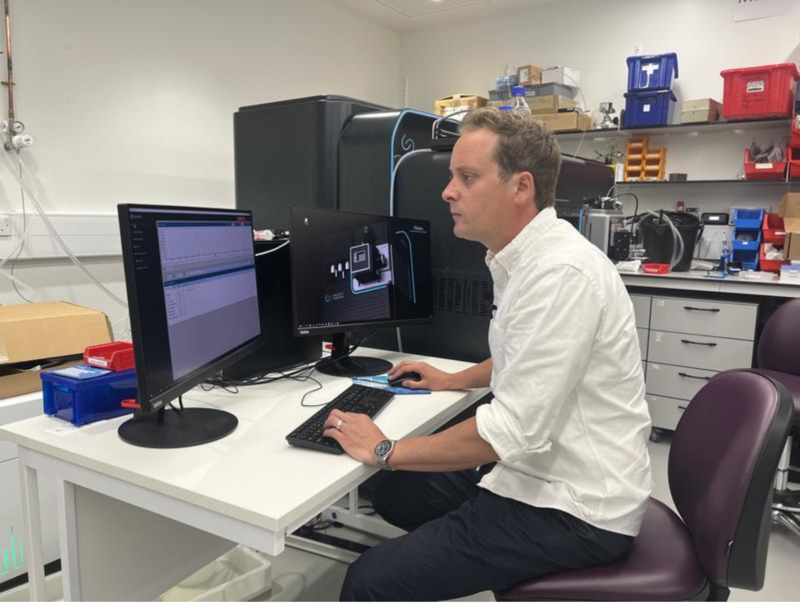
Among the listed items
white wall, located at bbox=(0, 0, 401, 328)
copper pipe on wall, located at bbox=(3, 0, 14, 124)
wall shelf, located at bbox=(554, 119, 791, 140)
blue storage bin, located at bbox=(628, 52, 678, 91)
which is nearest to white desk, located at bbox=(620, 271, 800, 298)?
wall shelf, located at bbox=(554, 119, 791, 140)

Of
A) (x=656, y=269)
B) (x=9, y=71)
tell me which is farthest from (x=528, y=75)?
(x=9, y=71)

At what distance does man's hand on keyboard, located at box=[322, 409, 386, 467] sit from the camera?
3.68 ft

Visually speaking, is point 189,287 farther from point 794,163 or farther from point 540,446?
point 794,163

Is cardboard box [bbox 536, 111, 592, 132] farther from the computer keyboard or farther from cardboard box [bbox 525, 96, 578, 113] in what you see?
the computer keyboard

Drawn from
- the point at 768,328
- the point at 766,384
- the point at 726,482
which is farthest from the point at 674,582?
the point at 768,328

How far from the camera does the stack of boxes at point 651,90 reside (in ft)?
13.0

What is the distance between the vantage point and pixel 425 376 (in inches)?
63.9

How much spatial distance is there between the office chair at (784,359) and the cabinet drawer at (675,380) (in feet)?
1.79

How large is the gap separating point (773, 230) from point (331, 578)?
316cm

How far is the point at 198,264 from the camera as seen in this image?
1.21 meters

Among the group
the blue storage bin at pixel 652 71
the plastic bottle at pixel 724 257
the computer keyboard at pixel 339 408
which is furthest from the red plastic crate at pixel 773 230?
the computer keyboard at pixel 339 408

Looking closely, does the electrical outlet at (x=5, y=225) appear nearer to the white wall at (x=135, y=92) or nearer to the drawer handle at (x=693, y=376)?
the white wall at (x=135, y=92)

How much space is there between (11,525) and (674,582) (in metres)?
1.91

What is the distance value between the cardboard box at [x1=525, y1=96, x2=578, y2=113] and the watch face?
3.81 metres
